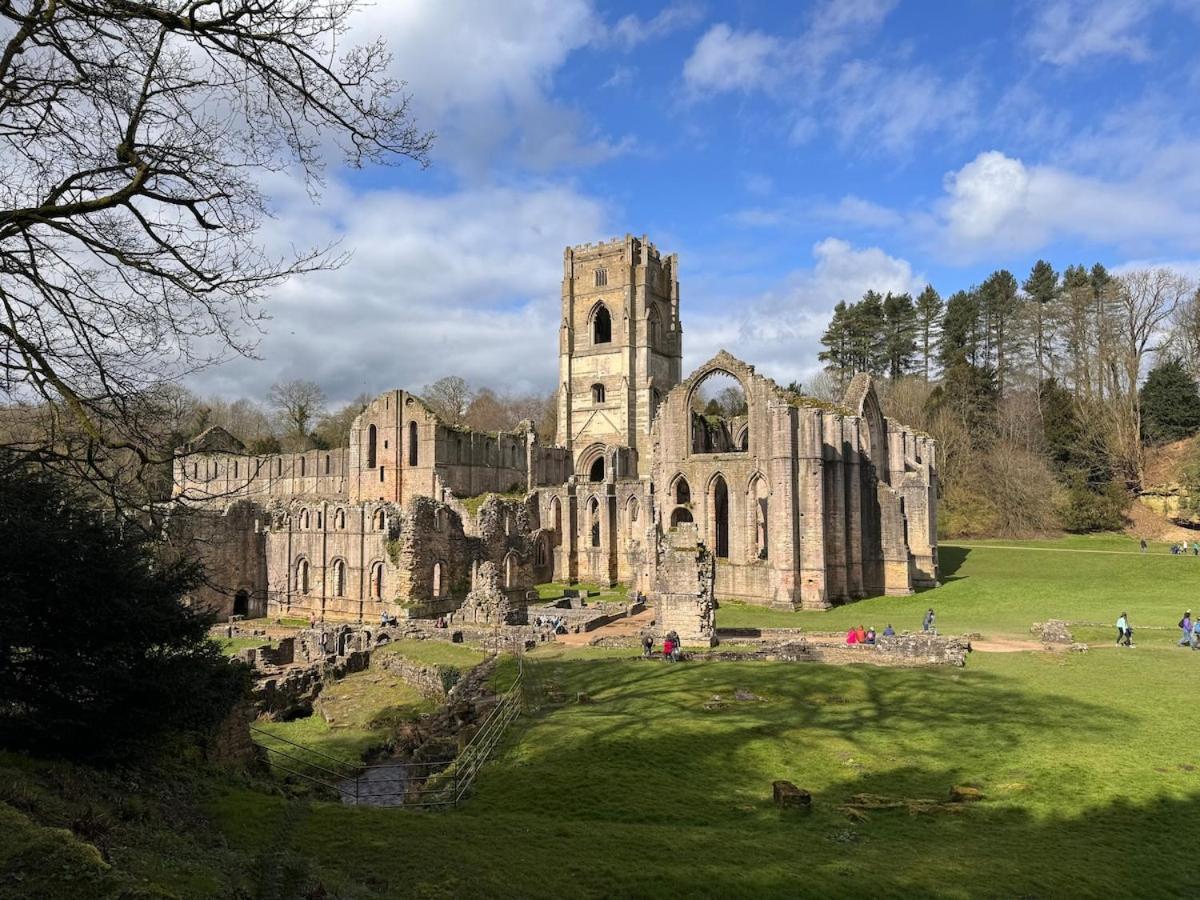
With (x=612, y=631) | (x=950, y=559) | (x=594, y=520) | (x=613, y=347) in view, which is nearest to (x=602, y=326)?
(x=613, y=347)

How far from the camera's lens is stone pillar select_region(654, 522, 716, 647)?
24203 millimetres

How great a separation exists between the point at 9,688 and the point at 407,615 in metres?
23.2

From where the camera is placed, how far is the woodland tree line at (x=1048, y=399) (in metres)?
49.0

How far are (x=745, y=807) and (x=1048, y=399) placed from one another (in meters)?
53.3

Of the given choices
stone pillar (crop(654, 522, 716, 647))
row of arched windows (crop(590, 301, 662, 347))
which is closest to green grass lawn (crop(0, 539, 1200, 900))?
stone pillar (crop(654, 522, 716, 647))

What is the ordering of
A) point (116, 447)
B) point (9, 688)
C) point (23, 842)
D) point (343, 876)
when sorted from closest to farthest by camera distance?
point (23, 842) → point (116, 447) → point (343, 876) → point (9, 688)

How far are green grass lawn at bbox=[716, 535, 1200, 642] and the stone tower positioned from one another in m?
24.5

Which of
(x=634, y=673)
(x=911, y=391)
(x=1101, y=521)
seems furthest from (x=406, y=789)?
(x=911, y=391)

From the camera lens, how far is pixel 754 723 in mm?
14648

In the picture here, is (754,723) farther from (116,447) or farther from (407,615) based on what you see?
(407,615)

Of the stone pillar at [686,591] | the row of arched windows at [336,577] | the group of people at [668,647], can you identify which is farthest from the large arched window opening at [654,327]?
the group of people at [668,647]

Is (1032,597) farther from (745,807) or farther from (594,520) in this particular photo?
(745,807)

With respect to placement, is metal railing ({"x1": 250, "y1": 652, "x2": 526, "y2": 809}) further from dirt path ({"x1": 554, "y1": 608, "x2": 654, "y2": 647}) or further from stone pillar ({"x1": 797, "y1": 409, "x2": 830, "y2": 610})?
stone pillar ({"x1": 797, "y1": 409, "x2": 830, "y2": 610})

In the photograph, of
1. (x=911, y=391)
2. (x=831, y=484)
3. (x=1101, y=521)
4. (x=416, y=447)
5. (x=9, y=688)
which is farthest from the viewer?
(x=911, y=391)
